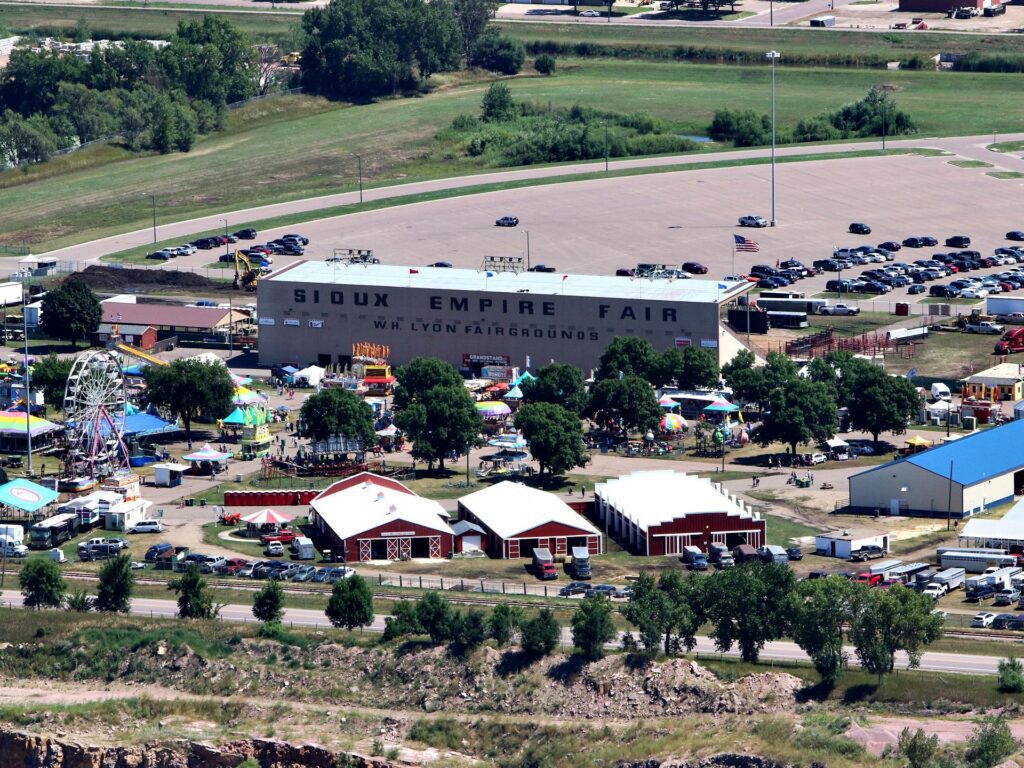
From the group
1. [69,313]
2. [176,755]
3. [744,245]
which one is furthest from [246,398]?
[744,245]

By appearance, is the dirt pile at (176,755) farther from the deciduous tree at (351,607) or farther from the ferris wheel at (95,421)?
the ferris wheel at (95,421)

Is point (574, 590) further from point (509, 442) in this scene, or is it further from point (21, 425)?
point (21, 425)

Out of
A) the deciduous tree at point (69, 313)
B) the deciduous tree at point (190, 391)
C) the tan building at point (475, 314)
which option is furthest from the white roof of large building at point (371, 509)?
the deciduous tree at point (69, 313)

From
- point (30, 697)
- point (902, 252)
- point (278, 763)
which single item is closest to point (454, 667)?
point (278, 763)

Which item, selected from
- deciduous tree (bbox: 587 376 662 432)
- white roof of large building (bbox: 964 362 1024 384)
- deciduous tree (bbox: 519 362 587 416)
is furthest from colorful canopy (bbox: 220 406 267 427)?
white roof of large building (bbox: 964 362 1024 384)

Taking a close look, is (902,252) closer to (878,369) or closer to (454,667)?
(878,369)

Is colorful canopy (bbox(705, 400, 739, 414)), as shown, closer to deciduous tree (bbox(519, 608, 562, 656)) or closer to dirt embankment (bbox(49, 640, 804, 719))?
deciduous tree (bbox(519, 608, 562, 656))

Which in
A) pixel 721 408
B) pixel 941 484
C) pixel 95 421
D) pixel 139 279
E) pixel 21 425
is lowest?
pixel 721 408
